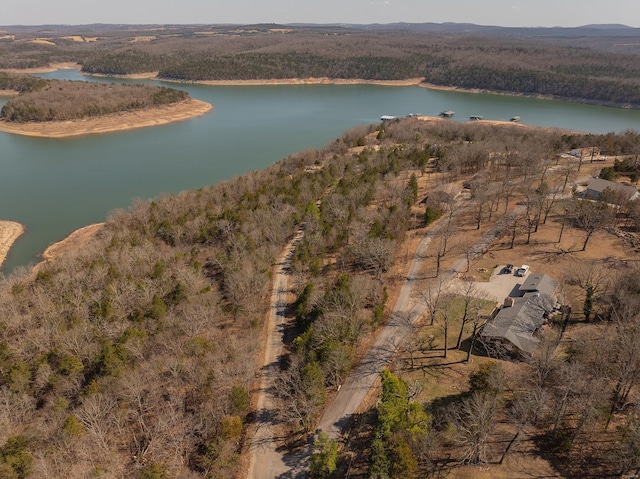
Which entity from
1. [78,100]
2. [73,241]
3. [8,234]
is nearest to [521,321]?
[73,241]

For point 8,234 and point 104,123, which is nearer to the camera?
point 8,234

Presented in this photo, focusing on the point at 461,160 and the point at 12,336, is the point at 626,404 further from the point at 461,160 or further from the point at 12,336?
the point at 461,160

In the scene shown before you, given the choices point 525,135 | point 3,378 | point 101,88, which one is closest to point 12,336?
point 3,378

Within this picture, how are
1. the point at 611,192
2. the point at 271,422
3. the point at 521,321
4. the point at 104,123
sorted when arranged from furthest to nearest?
the point at 104,123 < the point at 611,192 < the point at 521,321 < the point at 271,422

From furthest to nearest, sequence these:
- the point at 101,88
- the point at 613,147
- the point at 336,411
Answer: the point at 101,88 < the point at 613,147 < the point at 336,411

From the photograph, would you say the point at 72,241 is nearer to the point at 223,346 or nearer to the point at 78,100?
the point at 223,346

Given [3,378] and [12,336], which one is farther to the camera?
[12,336]

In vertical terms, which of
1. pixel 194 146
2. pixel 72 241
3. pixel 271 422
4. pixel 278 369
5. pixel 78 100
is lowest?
Result: pixel 271 422
